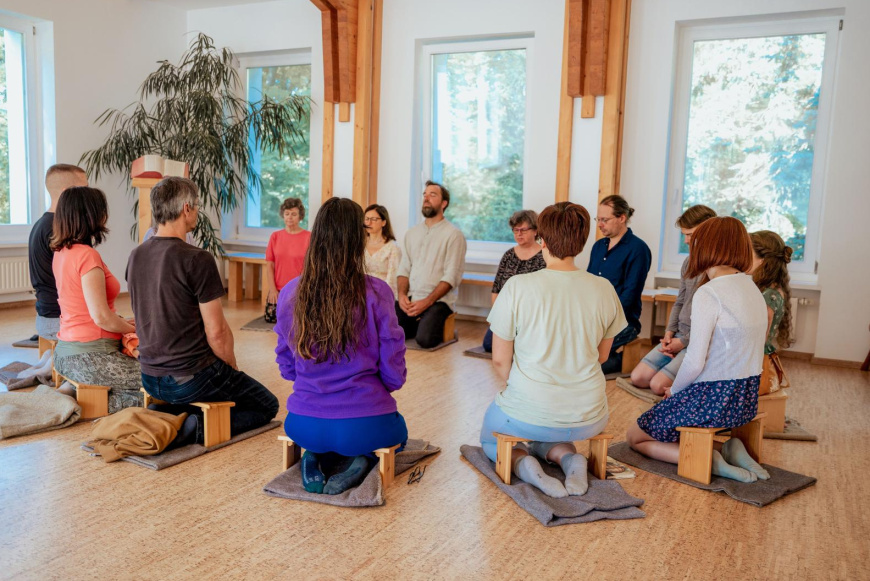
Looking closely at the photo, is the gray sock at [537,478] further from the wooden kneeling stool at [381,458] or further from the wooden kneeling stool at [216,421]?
the wooden kneeling stool at [216,421]

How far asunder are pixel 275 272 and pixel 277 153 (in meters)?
2.33

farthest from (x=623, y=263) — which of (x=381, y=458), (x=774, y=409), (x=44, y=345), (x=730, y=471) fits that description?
(x=44, y=345)

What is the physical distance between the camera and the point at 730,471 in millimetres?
3115

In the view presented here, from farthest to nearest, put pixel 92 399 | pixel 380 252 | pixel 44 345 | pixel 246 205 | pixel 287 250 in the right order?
pixel 246 205, pixel 287 250, pixel 380 252, pixel 44 345, pixel 92 399

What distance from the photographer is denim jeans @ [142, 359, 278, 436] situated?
333 cm

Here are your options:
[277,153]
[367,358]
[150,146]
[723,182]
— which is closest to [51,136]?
[150,146]

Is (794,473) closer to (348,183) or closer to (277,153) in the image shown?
(348,183)

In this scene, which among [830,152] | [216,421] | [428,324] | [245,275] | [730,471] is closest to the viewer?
[730,471]

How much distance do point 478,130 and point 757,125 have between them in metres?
2.50

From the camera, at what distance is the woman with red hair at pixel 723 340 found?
116 inches

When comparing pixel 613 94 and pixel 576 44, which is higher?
pixel 576 44

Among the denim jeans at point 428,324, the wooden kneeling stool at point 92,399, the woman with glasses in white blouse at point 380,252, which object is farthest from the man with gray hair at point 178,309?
the woman with glasses in white blouse at point 380,252

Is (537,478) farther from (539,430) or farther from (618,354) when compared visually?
(618,354)

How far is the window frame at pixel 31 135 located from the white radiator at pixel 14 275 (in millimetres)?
210
